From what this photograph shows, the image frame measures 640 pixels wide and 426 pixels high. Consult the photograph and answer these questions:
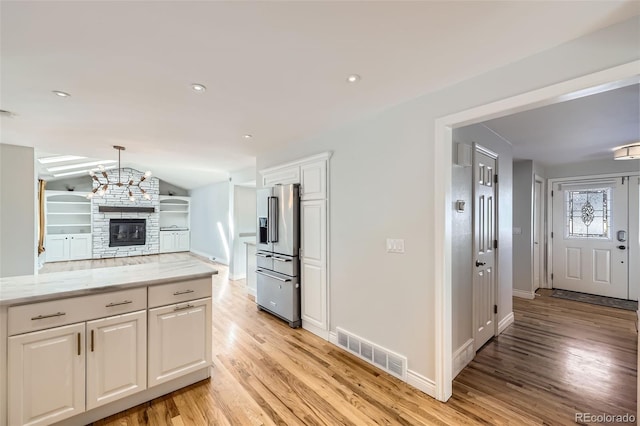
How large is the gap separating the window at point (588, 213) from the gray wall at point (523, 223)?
1.26 meters

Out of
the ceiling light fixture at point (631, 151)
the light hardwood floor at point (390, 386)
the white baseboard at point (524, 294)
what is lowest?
the light hardwood floor at point (390, 386)

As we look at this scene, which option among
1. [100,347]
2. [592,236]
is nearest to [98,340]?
[100,347]

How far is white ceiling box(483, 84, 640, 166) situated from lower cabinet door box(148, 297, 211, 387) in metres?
3.47

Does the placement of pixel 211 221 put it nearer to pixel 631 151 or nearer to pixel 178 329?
pixel 178 329

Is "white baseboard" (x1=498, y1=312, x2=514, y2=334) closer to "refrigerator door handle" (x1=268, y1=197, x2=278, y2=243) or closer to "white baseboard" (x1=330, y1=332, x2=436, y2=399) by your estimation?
"white baseboard" (x1=330, y1=332, x2=436, y2=399)

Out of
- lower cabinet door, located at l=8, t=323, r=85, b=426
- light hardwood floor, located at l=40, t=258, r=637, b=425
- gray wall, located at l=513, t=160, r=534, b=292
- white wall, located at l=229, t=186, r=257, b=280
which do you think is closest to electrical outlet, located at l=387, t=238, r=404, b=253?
light hardwood floor, located at l=40, t=258, r=637, b=425

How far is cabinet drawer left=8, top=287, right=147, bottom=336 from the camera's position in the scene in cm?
162

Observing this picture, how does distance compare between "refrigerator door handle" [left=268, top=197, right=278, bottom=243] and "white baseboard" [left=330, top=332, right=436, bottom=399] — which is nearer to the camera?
"white baseboard" [left=330, top=332, right=436, bottom=399]

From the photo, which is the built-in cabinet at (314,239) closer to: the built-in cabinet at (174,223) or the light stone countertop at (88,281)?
the light stone countertop at (88,281)

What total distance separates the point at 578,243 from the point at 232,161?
6.78 meters

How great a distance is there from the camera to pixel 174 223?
35.8ft

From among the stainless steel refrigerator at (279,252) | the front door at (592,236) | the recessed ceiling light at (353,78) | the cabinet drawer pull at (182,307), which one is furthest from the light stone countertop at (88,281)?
the front door at (592,236)

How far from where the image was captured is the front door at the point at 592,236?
14.8 ft

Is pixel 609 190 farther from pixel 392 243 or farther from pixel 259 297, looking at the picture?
pixel 259 297
